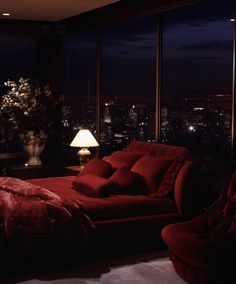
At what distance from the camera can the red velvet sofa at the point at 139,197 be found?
17.0ft

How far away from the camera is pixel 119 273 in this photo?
4691 millimetres

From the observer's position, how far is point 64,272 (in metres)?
4.73

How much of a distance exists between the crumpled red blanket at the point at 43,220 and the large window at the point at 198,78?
1.84 m

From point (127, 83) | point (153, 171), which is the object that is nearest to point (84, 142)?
point (127, 83)

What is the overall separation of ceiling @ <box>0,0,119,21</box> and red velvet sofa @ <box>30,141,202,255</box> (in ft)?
7.56

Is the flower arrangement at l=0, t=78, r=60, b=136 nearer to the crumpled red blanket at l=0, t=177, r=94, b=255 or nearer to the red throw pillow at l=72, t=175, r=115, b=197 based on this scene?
the red throw pillow at l=72, t=175, r=115, b=197

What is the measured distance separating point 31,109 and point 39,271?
384cm

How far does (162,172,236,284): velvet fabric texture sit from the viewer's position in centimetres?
405

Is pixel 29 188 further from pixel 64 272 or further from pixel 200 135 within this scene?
pixel 200 135

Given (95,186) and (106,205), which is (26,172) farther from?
(106,205)

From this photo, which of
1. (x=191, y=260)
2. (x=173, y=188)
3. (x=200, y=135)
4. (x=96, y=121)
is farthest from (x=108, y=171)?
(x=96, y=121)

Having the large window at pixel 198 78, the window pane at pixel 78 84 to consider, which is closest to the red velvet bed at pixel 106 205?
the large window at pixel 198 78

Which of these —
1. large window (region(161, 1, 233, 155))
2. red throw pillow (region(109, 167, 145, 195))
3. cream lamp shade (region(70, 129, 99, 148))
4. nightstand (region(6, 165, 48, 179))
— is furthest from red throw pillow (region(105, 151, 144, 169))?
nightstand (region(6, 165, 48, 179))

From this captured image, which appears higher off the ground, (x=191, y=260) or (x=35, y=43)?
(x=35, y=43)
